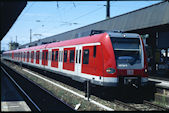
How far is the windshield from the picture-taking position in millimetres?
10031

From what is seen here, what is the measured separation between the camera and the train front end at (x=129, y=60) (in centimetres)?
995

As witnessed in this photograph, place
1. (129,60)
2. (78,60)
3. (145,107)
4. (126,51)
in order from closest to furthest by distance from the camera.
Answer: (145,107) → (129,60) → (126,51) → (78,60)

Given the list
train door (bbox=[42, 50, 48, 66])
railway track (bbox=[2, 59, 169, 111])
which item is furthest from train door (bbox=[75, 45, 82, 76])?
train door (bbox=[42, 50, 48, 66])

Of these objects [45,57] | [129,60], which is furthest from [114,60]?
[45,57]

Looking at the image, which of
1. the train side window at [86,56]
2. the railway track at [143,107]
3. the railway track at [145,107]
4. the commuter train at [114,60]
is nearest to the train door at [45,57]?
the commuter train at [114,60]

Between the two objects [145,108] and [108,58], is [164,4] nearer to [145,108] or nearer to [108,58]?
[108,58]

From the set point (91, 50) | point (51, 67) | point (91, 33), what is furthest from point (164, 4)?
point (51, 67)

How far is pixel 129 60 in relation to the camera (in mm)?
10102

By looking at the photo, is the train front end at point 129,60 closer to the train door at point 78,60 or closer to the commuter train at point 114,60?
the commuter train at point 114,60

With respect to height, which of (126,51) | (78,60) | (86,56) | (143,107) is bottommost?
(143,107)

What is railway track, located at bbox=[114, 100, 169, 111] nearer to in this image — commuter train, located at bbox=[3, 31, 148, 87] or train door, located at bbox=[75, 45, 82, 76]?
commuter train, located at bbox=[3, 31, 148, 87]

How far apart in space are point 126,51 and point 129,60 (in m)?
0.45

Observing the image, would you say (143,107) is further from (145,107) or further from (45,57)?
(45,57)

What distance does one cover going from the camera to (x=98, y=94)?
12.3 metres
